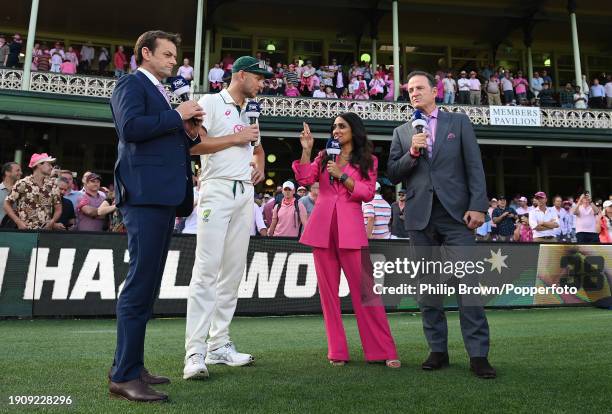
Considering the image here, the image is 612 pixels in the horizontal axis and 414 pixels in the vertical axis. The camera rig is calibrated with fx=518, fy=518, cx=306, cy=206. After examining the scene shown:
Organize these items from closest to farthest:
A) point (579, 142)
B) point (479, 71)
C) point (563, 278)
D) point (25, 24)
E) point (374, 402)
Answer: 1. point (374, 402)
2. point (563, 278)
3. point (579, 142)
4. point (25, 24)
5. point (479, 71)

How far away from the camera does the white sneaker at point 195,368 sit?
3.46m

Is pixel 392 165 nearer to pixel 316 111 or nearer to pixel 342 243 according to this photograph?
pixel 342 243

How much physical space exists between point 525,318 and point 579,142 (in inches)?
611

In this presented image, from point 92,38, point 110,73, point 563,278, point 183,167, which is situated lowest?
point 563,278

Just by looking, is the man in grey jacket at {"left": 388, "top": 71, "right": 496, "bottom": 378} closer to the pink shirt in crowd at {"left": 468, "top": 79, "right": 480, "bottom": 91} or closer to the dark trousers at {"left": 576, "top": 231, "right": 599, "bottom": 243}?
the dark trousers at {"left": 576, "top": 231, "right": 599, "bottom": 243}

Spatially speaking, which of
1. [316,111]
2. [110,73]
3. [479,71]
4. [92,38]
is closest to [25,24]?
[92,38]

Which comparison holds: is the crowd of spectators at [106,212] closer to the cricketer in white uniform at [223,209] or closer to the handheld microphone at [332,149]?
the handheld microphone at [332,149]

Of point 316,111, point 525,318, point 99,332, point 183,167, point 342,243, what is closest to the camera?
point 183,167

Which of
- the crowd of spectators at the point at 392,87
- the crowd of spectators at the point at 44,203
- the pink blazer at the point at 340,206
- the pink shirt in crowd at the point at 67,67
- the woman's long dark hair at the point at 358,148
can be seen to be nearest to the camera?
the pink blazer at the point at 340,206

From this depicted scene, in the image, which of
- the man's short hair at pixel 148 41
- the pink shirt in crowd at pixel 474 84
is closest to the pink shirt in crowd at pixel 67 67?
the pink shirt in crowd at pixel 474 84

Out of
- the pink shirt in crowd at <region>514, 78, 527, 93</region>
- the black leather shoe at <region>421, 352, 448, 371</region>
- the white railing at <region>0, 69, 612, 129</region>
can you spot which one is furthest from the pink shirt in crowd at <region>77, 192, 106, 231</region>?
the pink shirt in crowd at <region>514, 78, 527, 93</region>

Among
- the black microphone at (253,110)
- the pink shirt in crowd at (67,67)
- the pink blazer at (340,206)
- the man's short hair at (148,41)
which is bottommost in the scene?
the pink blazer at (340,206)

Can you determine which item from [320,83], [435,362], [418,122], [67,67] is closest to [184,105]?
[418,122]

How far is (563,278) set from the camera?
947 centimetres
